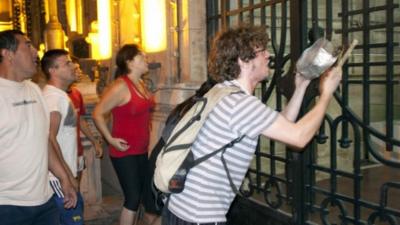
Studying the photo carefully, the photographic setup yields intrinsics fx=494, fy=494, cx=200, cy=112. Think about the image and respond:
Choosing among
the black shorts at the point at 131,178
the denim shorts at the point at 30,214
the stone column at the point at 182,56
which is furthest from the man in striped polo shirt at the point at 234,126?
the stone column at the point at 182,56

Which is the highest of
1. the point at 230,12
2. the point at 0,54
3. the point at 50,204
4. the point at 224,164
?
the point at 230,12

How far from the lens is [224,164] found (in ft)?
7.56

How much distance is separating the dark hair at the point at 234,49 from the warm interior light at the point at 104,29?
4.95m

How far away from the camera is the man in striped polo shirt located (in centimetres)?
220

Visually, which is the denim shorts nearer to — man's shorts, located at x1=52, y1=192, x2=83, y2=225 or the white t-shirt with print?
the white t-shirt with print

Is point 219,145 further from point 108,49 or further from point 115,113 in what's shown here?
point 108,49

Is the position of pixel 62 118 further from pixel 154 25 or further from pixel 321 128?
pixel 321 128

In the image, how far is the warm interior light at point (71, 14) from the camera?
38.3 ft

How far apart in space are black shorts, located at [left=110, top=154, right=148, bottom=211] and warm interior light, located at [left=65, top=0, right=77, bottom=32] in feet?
26.1

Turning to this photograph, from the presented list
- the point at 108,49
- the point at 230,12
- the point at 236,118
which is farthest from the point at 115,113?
the point at 108,49

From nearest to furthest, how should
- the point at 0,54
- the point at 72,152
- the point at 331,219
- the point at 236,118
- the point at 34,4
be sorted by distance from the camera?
1. the point at 236,118
2. the point at 0,54
3. the point at 72,152
4. the point at 331,219
5. the point at 34,4

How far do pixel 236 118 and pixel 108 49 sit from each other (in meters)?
5.42

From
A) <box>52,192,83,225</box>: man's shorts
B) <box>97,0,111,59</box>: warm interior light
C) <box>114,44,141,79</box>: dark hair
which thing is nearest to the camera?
<box>52,192,83,225</box>: man's shorts

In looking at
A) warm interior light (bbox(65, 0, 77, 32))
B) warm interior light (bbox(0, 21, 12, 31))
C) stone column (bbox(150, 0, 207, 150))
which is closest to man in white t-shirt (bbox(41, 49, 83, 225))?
stone column (bbox(150, 0, 207, 150))
